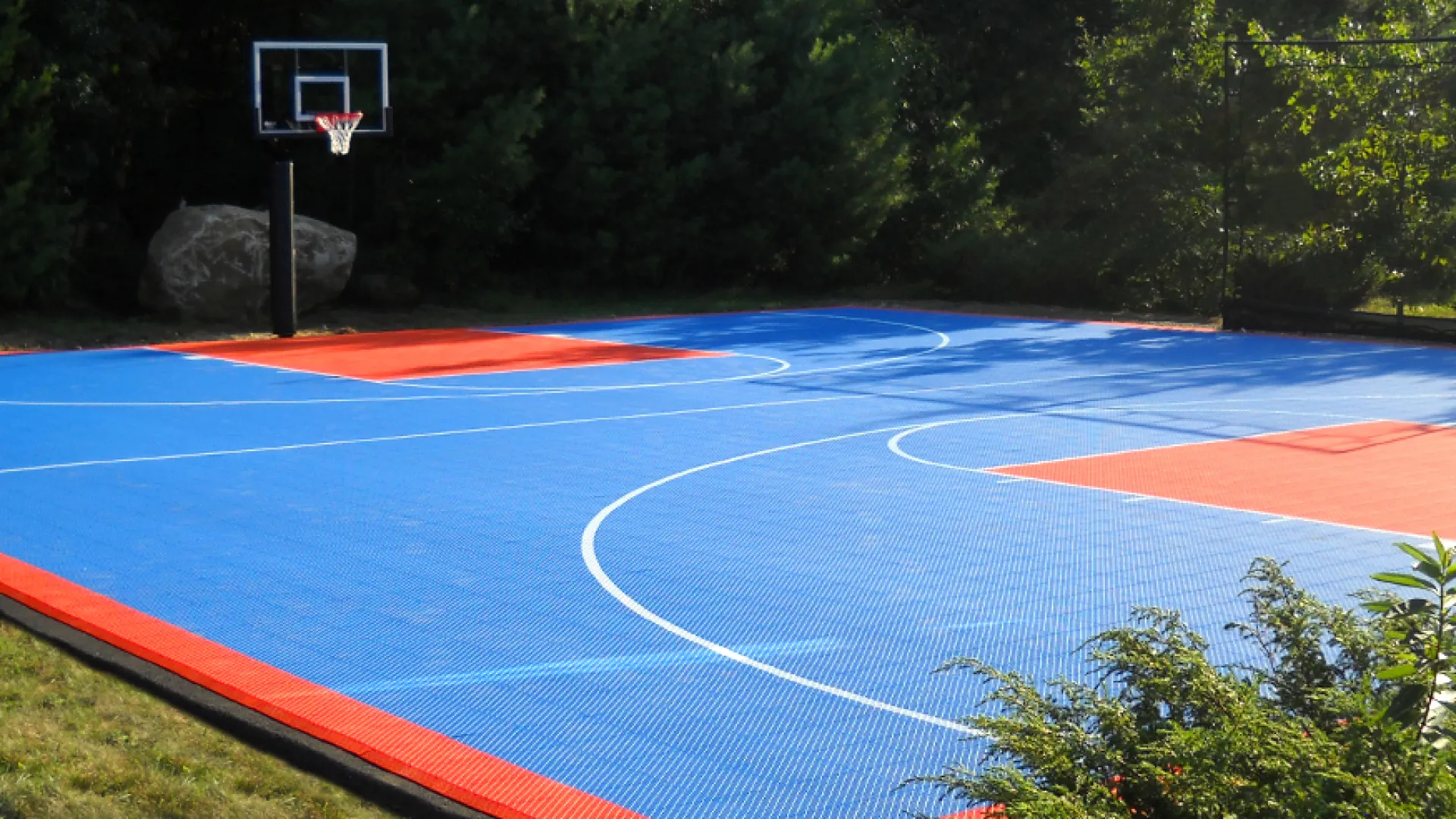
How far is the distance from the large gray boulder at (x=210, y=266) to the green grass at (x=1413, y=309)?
14.6 metres

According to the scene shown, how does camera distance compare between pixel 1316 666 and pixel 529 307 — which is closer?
pixel 1316 666

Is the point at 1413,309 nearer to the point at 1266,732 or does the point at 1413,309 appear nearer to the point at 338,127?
the point at 338,127

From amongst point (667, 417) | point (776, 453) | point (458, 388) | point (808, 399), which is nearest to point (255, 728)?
point (776, 453)

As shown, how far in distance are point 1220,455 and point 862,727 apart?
6.59m

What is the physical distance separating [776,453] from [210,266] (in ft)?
41.0

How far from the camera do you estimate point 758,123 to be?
89.5 feet

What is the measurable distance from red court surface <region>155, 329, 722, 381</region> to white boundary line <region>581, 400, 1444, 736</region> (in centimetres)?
574

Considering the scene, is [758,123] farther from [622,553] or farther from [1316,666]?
[1316,666]

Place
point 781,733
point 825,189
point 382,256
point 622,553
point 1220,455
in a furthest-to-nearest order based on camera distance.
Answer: point 825,189 < point 382,256 < point 1220,455 < point 622,553 < point 781,733

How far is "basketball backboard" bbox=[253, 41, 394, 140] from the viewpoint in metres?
20.1

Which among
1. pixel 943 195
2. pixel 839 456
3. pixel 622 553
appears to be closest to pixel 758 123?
pixel 943 195

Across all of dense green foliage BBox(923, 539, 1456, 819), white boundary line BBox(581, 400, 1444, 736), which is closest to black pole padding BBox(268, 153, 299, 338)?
white boundary line BBox(581, 400, 1444, 736)

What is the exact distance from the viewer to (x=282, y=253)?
2038 cm

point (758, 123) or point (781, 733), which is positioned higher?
point (758, 123)
